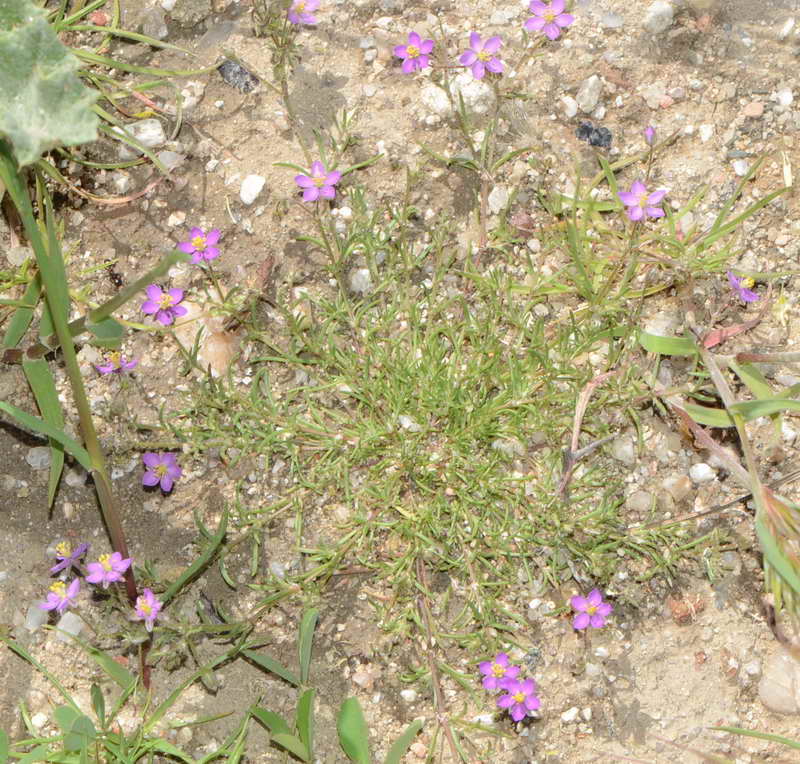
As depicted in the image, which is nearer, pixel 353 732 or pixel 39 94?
pixel 39 94

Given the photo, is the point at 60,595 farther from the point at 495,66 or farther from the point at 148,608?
the point at 495,66


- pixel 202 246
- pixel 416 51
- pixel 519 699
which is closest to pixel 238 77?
pixel 416 51

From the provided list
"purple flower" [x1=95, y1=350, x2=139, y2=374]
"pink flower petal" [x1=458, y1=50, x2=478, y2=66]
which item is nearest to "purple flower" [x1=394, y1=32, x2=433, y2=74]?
"pink flower petal" [x1=458, y1=50, x2=478, y2=66]

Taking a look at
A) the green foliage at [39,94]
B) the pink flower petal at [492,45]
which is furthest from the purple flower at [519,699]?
the pink flower petal at [492,45]

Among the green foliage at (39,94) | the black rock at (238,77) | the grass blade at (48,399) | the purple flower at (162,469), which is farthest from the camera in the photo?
the black rock at (238,77)

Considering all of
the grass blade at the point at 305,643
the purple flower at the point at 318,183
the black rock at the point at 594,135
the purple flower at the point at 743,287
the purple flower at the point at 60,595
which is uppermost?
the purple flower at the point at 318,183

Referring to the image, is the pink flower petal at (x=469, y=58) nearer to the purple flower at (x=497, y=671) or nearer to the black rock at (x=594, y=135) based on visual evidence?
the black rock at (x=594, y=135)

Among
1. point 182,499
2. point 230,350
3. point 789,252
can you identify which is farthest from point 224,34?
point 789,252

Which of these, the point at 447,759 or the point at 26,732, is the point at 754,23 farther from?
the point at 26,732
